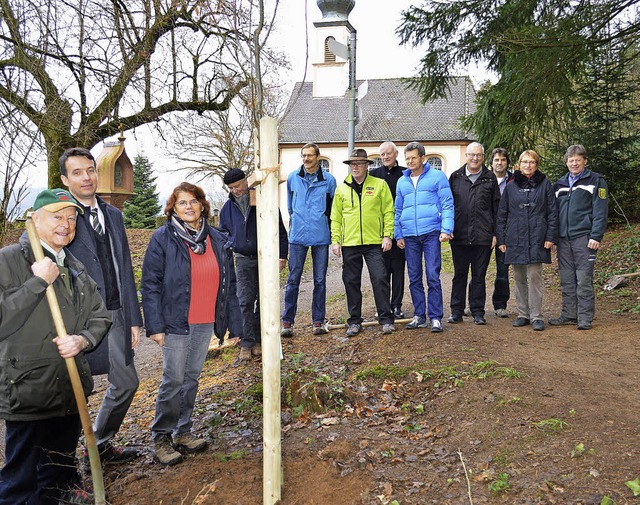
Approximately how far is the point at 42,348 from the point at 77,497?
1.08 meters

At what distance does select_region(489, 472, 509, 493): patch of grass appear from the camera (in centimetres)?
319

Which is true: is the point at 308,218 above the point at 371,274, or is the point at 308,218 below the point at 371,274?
above

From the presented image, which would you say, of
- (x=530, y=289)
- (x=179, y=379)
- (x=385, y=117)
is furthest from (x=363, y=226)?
(x=385, y=117)

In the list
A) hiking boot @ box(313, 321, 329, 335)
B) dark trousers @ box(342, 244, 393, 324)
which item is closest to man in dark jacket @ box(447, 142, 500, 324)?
dark trousers @ box(342, 244, 393, 324)

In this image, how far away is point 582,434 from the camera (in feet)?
11.9

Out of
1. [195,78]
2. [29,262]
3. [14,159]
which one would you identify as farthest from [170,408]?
[195,78]

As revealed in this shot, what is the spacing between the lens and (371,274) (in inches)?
255

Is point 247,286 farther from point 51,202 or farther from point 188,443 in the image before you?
point 51,202

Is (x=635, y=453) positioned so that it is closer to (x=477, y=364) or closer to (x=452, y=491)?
(x=452, y=491)

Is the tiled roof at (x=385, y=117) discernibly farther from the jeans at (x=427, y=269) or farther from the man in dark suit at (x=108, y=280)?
the man in dark suit at (x=108, y=280)

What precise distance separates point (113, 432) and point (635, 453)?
349 centimetres

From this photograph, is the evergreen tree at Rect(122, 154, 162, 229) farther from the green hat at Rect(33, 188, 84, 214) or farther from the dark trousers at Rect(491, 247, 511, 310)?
the green hat at Rect(33, 188, 84, 214)

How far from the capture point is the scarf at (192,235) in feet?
13.1

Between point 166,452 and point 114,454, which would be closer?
point 166,452
